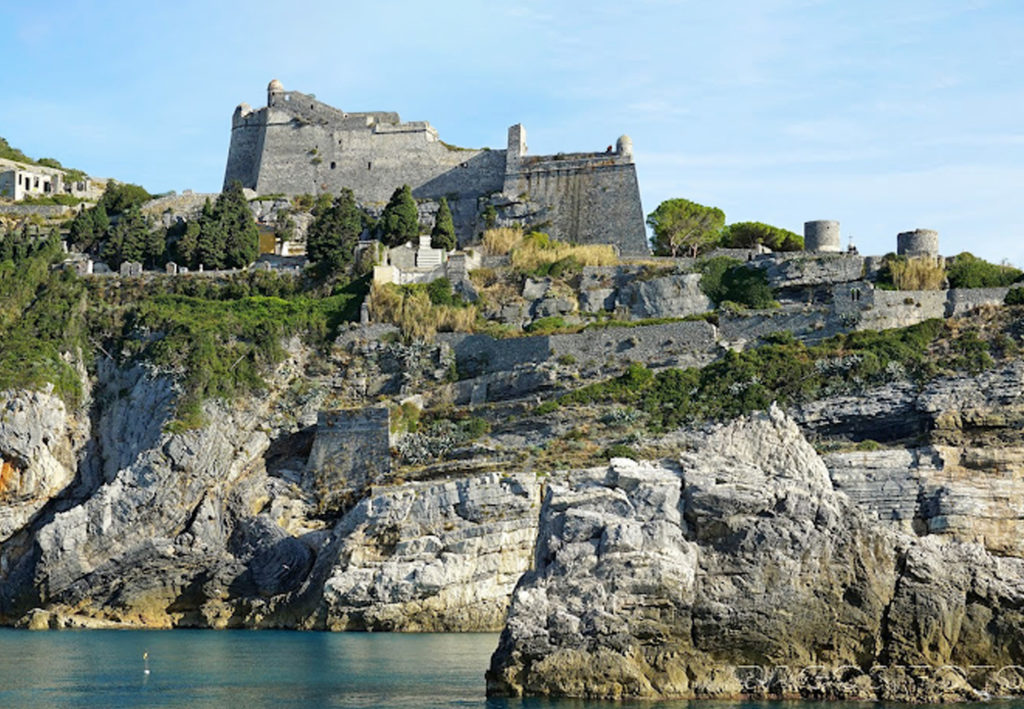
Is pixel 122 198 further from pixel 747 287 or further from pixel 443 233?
pixel 747 287

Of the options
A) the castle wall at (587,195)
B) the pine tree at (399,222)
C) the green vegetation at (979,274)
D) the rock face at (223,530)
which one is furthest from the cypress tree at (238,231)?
the green vegetation at (979,274)

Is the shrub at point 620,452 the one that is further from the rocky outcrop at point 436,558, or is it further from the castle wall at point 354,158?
the castle wall at point 354,158

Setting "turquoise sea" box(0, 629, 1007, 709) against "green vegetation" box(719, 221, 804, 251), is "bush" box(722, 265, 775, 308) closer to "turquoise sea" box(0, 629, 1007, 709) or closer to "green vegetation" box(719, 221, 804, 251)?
"green vegetation" box(719, 221, 804, 251)

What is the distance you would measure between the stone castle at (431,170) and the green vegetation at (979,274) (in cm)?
1213

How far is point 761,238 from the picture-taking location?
60.1 metres

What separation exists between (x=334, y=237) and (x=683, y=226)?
42.2 ft

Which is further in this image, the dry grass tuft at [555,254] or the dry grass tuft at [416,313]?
the dry grass tuft at [555,254]

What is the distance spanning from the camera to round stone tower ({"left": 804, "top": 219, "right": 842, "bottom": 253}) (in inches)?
2137

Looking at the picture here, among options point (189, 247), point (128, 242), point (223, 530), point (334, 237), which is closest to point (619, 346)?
point (223, 530)

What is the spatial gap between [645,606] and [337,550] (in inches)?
667

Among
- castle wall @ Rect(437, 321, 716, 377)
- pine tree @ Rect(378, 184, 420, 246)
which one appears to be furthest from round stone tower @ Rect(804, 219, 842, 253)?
pine tree @ Rect(378, 184, 420, 246)

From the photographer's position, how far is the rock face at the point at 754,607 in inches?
1016

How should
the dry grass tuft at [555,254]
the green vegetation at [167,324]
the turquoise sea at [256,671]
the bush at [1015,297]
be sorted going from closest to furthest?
the turquoise sea at [256,671], the bush at [1015,297], the green vegetation at [167,324], the dry grass tuft at [555,254]

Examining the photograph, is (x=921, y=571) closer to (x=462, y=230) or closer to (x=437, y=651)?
(x=437, y=651)
